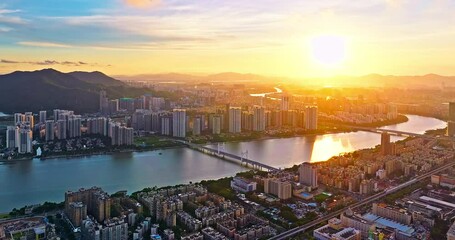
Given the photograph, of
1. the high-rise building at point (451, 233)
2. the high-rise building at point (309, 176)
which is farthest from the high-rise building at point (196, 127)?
the high-rise building at point (451, 233)

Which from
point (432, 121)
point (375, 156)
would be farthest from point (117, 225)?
point (432, 121)

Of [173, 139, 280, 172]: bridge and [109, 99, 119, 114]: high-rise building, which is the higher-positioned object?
[109, 99, 119, 114]: high-rise building

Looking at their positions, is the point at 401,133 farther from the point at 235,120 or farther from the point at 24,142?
the point at 24,142

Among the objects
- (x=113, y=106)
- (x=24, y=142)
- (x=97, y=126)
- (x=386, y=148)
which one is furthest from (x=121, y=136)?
(x=113, y=106)

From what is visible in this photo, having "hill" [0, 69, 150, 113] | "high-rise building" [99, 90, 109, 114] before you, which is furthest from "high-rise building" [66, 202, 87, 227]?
"hill" [0, 69, 150, 113]

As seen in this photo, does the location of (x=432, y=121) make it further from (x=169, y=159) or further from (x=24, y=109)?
(x=24, y=109)

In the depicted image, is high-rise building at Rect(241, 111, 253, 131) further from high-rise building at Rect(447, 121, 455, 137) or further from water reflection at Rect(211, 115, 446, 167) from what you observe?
high-rise building at Rect(447, 121, 455, 137)
